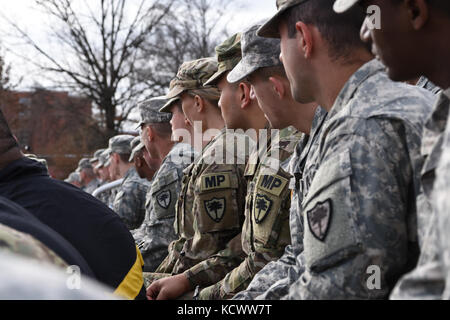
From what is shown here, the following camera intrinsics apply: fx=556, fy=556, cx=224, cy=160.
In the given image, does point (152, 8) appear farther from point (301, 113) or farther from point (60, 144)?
point (301, 113)

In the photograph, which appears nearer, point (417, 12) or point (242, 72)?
point (417, 12)

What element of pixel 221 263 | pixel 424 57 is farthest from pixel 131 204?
pixel 424 57

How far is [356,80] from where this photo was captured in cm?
206

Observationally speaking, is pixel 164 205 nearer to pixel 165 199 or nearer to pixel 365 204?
pixel 165 199

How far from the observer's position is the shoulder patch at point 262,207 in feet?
9.34

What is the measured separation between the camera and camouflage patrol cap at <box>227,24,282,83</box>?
3.18 meters

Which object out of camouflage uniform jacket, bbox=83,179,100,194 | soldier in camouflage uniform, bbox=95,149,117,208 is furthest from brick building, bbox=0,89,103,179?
soldier in camouflage uniform, bbox=95,149,117,208

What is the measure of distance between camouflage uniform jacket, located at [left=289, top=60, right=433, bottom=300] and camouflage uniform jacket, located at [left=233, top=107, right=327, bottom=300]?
0.42 meters

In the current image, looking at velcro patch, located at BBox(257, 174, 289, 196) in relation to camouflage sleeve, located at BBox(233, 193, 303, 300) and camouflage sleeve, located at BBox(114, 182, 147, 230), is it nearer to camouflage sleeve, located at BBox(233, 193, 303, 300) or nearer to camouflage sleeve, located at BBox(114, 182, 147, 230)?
camouflage sleeve, located at BBox(233, 193, 303, 300)

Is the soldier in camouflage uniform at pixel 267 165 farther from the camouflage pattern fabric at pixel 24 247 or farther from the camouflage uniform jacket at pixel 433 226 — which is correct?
the camouflage pattern fabric at pixel 24 247

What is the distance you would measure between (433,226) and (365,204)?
459mm

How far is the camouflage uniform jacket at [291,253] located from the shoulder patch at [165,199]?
222cm

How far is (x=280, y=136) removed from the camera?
323 centimetres

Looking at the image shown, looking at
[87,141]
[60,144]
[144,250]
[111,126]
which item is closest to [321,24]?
Result: [144,250]
